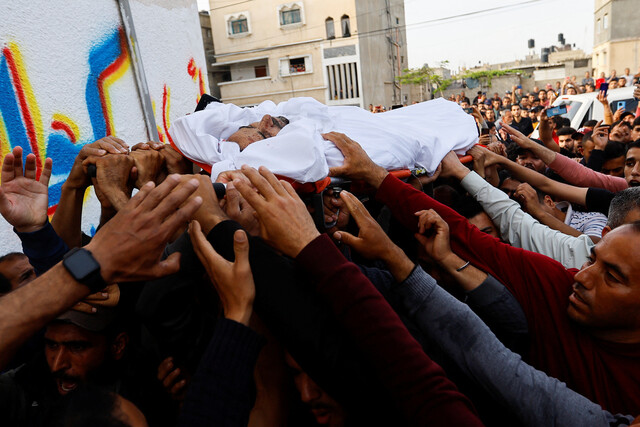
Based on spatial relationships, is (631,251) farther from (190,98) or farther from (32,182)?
(190,98)

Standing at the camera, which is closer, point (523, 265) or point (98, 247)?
point (98, 247)

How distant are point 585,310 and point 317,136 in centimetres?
118

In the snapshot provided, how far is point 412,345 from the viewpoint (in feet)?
3.09

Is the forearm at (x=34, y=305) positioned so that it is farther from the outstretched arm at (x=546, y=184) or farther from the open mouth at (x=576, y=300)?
the outstretched arm at (x=546, y=184)

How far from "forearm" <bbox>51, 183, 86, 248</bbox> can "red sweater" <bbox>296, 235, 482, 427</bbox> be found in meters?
1.29

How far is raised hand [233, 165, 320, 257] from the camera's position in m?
1.01

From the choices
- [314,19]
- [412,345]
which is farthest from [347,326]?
[314,19]

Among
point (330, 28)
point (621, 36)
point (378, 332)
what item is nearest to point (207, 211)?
point (378, 332)

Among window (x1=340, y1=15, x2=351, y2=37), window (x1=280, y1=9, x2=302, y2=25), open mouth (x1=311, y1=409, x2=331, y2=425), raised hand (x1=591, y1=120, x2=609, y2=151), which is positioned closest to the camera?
open mouth (x1=311, y1=409, x2=331, y2=425)

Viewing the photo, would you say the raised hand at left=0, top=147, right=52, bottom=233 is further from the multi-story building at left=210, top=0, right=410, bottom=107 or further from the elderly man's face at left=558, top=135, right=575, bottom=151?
the multi-story building at left=210, top=0, right=410, bottom=107

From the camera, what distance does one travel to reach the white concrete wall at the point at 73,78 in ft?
8.59

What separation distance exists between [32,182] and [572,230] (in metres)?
2.59

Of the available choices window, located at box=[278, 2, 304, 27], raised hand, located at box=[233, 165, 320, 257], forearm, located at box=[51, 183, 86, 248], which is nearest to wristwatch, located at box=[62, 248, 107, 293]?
raised hand, located at box=[233, 165, 320, 257]

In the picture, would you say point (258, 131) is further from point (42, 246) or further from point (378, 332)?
point (378, 332)
